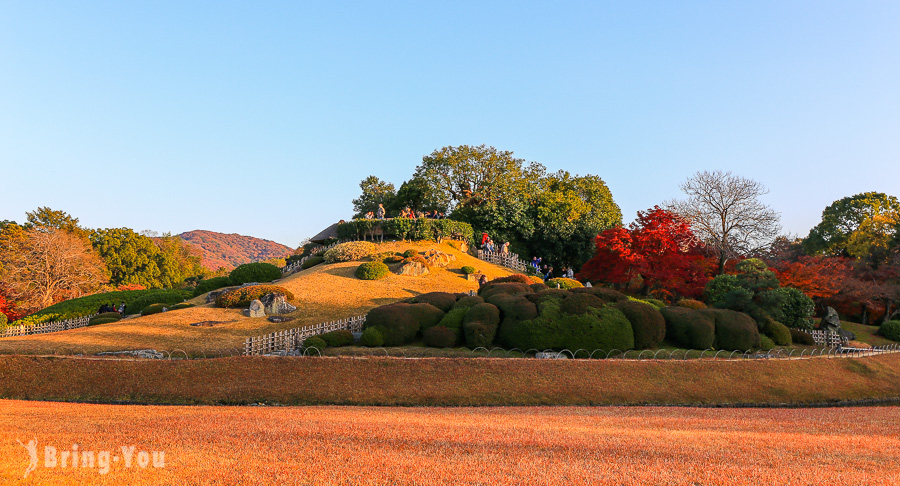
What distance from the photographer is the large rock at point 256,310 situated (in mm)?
25094

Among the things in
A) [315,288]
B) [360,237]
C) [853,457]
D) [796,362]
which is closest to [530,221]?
[360,237]

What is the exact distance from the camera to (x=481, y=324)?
67.9 feet

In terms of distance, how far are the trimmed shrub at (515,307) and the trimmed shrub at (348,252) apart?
607 inches

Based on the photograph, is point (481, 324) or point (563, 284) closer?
point (481, 324)

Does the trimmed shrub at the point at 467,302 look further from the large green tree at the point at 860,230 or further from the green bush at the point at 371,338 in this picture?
the large green tree at the point at 860,230

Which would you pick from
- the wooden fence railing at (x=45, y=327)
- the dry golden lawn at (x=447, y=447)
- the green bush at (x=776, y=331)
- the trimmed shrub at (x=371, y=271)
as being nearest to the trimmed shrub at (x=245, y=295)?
the trimmed shrub at (x=371, y=271)

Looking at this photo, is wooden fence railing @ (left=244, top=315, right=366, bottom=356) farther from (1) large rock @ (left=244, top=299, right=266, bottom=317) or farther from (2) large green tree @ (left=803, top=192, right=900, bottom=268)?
(2) large green tree @ (left=803, top=192, right=900, bottom=268)

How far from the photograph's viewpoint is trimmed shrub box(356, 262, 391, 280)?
3169cm

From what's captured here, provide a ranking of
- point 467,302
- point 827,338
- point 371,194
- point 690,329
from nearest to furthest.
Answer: point 690,329 < point 467,302 < point 827,338 < point 371,194

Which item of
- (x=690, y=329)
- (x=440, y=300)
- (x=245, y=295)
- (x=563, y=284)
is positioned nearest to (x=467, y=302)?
(x=440, y=300)

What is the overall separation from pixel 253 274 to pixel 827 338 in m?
33.4

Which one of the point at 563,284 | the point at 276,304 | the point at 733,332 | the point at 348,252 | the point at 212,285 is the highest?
the point at 348,252

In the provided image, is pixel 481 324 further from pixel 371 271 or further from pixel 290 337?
pixel 371 271

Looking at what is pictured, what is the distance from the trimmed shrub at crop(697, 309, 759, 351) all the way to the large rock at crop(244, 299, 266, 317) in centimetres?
2036
